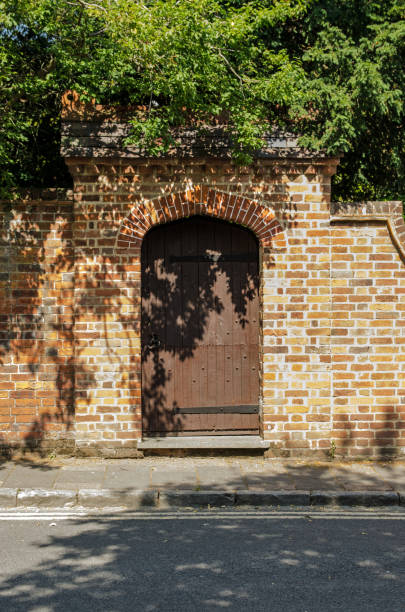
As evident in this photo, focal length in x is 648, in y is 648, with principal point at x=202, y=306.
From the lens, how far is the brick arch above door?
7871 millimetres

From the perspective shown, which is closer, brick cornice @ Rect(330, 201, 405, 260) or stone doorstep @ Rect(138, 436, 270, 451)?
stone doorstep @ Rect(138, 436, 270, 451)

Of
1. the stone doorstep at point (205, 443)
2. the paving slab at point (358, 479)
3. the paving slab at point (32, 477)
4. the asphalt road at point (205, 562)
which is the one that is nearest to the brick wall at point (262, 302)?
the stone doorstep at point (205, 443)

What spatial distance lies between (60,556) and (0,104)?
5267 mm

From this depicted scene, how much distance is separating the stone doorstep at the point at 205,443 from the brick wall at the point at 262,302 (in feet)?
0.52

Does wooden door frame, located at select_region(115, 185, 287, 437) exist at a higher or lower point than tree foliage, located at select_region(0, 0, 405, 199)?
lower

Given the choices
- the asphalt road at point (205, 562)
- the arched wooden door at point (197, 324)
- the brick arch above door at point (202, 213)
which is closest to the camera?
the asphalt road at point (205, 562)

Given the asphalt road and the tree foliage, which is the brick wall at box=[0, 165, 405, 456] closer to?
the tree foliage

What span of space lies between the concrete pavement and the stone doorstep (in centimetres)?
16

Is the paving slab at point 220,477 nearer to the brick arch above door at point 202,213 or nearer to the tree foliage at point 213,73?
the brick arch above door at point 202,213

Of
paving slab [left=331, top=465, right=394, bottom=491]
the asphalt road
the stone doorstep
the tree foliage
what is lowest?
the asphalt road

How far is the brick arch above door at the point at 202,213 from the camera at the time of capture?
7.87 metres

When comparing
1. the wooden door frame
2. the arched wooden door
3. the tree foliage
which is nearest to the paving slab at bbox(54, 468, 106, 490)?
the wooden door frame

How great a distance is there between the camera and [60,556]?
510 cm

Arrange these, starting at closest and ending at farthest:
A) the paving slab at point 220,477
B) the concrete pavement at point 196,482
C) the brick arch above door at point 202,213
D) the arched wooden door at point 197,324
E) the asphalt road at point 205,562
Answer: the asphalt road at point 205,562, the concrete pavement at point 196,482, the paving slab at point 220,477, the brick arch above door at point 202,213, the arched wooden door at point 197,324
